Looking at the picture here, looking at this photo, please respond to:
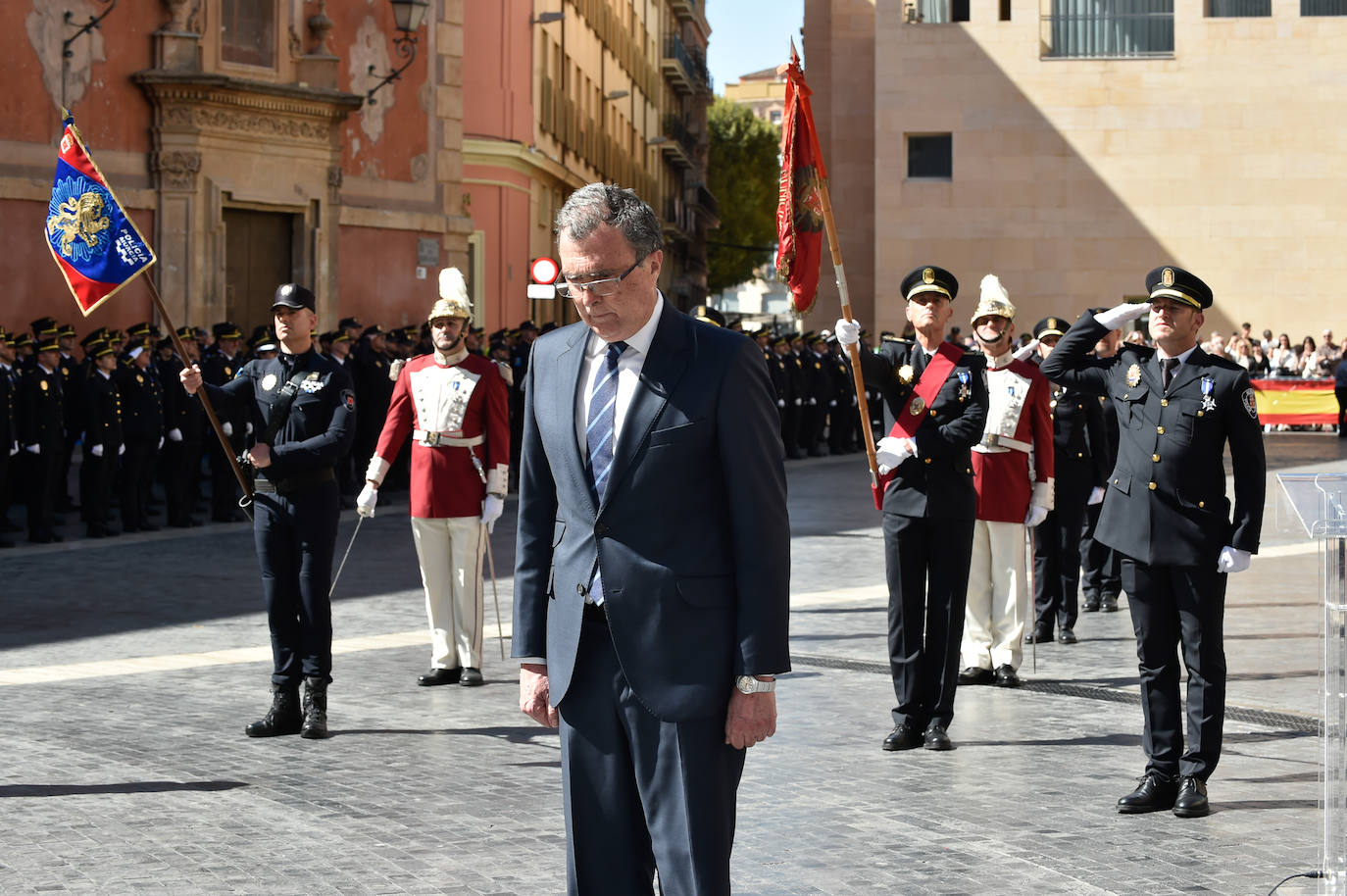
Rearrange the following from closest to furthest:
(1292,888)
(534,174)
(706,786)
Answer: (706,786) → (1292,888) → (534,174)

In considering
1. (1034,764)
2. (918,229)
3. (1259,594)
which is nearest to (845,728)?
(1034,764)

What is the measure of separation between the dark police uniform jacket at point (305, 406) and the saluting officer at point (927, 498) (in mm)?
2449

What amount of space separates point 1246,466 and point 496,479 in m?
4.61

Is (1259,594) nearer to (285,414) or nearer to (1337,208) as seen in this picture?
(285,414)

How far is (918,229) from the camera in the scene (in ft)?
152

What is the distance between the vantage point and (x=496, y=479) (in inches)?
420

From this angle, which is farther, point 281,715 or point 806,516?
point 806,516

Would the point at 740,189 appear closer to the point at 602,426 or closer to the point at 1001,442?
the point at 1001,442

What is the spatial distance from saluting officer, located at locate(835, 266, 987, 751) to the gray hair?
13.6 feet

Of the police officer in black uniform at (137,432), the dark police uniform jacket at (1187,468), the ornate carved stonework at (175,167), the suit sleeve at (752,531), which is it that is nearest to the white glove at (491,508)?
the dark police uniform jacket at (1187,468)

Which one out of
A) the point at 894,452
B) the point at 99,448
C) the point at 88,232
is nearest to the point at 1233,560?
the point at 894,452

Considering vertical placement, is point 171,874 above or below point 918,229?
below

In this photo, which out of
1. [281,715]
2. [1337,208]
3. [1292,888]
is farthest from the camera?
[1337,208]

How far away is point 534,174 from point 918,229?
1019cm
